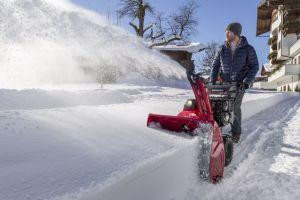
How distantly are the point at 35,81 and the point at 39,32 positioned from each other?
16.1 ft

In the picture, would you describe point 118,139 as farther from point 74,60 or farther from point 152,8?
point 152,8

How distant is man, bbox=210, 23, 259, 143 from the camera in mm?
5246

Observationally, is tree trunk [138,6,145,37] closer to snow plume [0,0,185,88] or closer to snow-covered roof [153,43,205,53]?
snow-covered roof [153,43,205,53]

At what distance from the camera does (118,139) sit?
3.20 m

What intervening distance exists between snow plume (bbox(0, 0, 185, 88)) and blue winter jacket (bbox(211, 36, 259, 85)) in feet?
21.6

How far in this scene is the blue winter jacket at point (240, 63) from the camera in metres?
5.30

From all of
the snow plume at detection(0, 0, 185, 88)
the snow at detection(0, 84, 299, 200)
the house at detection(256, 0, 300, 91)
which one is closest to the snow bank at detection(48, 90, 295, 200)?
the snow at detection(0, 84, 299, 200)

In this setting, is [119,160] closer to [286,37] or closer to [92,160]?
[92,160]

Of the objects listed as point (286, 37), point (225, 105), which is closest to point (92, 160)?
point (225, 105)

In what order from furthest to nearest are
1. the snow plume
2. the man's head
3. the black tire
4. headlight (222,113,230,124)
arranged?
the snow plume, the man's head, headlight (222,113,230,124), the black tire

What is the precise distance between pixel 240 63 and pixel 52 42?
31.7 feet

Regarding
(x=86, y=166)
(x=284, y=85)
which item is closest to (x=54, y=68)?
(x=86, y=166)

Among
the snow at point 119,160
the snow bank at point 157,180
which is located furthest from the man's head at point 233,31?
the snow bank at point 157,180

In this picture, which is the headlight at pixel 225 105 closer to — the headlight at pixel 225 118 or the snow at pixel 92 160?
the headlight at pixel 225 118
